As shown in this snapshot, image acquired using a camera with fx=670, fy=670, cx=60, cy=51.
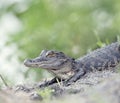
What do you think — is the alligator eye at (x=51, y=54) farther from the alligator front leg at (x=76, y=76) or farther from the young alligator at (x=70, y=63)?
the alligator front leg at (x=76, y=76)

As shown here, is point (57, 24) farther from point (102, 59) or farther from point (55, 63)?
point (55, 63)

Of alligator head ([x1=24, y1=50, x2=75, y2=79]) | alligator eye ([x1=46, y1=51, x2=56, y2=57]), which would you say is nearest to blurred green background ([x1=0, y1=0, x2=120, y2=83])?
alligator head ([x1=24, y1=50, x2=75, y2=79])

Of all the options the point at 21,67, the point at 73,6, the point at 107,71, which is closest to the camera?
the point at 107,71

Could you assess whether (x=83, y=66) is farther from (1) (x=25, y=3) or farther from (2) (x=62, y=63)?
(1) (x=25, y=3)

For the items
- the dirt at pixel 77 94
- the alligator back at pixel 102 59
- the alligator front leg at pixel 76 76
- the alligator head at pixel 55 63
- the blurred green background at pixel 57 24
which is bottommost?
the dirt at pixel 77 94

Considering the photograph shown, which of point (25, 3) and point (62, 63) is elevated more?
point (25, 3)

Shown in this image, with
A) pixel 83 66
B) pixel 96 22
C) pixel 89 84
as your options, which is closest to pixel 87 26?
pixel 96 22

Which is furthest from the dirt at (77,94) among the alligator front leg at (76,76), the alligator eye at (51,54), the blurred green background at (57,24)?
the blurred green background at (57,24)

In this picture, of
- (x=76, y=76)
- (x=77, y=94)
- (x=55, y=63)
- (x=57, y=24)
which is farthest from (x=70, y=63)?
(x=57, y=24)
